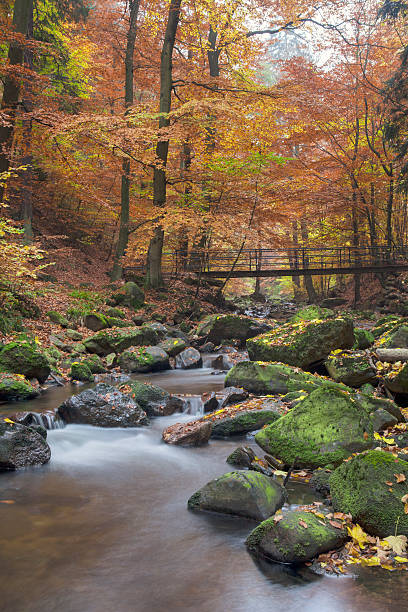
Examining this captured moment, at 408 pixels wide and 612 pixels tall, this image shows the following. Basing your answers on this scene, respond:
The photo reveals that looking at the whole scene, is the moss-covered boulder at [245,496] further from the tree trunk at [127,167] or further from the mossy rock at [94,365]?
the tree trunk at [127,167]

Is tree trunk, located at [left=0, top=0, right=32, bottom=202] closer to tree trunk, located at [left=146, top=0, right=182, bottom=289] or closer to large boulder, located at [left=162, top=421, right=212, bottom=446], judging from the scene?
tree trunk, located at [left=146, top=0, right=182, bottom=289]

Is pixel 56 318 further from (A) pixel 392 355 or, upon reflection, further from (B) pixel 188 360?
(A) pixel 392 355

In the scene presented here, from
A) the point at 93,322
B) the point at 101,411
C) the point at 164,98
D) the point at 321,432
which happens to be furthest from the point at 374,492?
the point at 164,98

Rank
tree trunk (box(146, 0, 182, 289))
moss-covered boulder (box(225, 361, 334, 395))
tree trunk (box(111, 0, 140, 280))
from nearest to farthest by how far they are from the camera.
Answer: moss-covered boulder (box(225, 361, 334, 395))
tree trunk (box(146, 0, 182, 289))
tree trunk (box(111, 0, 140, 280))

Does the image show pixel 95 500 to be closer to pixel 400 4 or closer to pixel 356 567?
pixel 356 567

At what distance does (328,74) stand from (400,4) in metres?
5.64

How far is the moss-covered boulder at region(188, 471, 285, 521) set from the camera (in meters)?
3.75

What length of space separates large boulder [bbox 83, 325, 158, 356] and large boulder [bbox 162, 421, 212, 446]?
482cm

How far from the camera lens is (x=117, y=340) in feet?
34.9

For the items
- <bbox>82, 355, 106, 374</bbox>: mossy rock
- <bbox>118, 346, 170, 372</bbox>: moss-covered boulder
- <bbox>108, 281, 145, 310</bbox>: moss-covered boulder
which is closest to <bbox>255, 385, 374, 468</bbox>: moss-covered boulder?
<bbox>82, 355, 106, 374</bbox>: mossy rock

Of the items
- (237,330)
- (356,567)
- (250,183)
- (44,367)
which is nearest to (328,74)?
(250,183)

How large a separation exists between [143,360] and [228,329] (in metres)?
3.85

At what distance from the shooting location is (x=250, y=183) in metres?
14.7

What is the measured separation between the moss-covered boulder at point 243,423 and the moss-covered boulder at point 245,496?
1.84 meters
